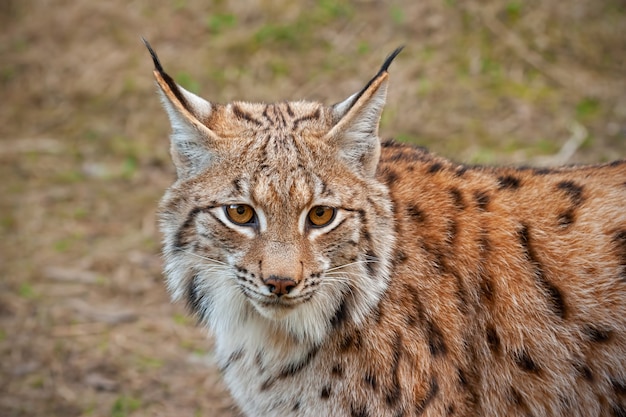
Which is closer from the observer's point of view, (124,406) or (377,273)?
(377,273)

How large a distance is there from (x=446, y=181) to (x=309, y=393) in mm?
1413

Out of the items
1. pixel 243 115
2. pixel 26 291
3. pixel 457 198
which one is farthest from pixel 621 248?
pixel 26 291

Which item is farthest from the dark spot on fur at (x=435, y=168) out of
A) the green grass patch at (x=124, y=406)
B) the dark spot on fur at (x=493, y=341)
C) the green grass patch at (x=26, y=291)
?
the green grass patch at (x=26, y=291)

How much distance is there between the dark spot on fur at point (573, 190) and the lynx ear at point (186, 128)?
75.3 inches

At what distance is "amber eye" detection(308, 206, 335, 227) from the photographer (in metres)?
3.98

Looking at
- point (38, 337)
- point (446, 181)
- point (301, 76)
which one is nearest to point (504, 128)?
point (301, 76)

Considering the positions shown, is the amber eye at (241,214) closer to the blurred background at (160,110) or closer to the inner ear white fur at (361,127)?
the inner ear white fur at (361,127)

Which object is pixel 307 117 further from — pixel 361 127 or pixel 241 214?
pixel 241 214

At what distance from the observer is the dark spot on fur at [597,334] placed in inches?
160

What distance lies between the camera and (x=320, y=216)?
399 cm

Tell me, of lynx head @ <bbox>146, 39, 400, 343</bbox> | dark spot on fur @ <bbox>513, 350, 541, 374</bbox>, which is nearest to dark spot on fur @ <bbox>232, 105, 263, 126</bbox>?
lynx head @ <bbox>146, 39, 400, 343</bbox>

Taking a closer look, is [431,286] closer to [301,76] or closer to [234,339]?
[234,339]

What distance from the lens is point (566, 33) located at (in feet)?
31.5

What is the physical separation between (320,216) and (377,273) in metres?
0.44
